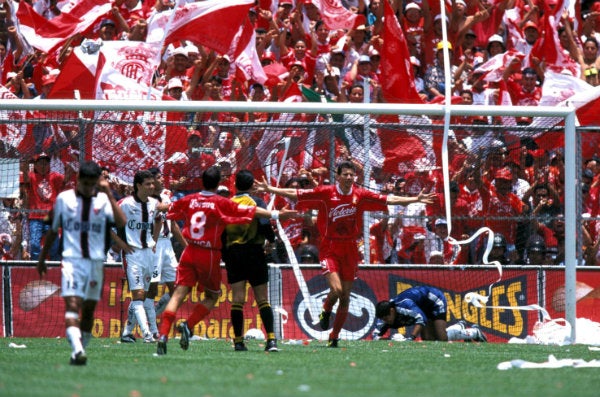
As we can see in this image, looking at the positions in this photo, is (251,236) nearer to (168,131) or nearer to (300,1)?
(168,131)

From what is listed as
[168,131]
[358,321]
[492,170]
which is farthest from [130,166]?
[492,170]

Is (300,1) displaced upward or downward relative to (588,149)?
upward

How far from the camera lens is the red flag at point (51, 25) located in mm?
19766

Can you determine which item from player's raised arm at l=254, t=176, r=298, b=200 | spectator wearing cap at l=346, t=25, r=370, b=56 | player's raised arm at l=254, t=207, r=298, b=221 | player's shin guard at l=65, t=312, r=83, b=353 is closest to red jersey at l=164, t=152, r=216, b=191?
player's raised arm at l=254, t=176, r=298, b=200

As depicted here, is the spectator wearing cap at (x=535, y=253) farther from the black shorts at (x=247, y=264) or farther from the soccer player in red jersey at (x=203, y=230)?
the soccer player in red jersey at (x=203, y=230)

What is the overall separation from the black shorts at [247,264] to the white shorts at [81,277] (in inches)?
115

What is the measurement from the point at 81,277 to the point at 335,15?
39.7ft

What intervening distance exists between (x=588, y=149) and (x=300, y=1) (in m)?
7.15

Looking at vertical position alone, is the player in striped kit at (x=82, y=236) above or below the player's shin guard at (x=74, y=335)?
above

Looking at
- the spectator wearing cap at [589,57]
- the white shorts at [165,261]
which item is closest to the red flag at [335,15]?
the spectator wearing cap at [589,57]

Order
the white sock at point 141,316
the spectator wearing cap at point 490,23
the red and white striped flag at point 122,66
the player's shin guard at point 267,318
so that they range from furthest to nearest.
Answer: the spectator wearing cap at point 490,23
the red and white striped flag at point 122,66
the white sock at point 141,316
the player's shin guard at point 267,318

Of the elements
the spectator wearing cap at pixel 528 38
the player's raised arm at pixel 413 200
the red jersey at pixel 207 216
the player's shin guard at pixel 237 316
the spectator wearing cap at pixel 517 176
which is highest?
the spectator wearing cap at pixel 528 38

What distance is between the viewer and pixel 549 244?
59.0 feet

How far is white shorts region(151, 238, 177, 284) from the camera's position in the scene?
16.5m
